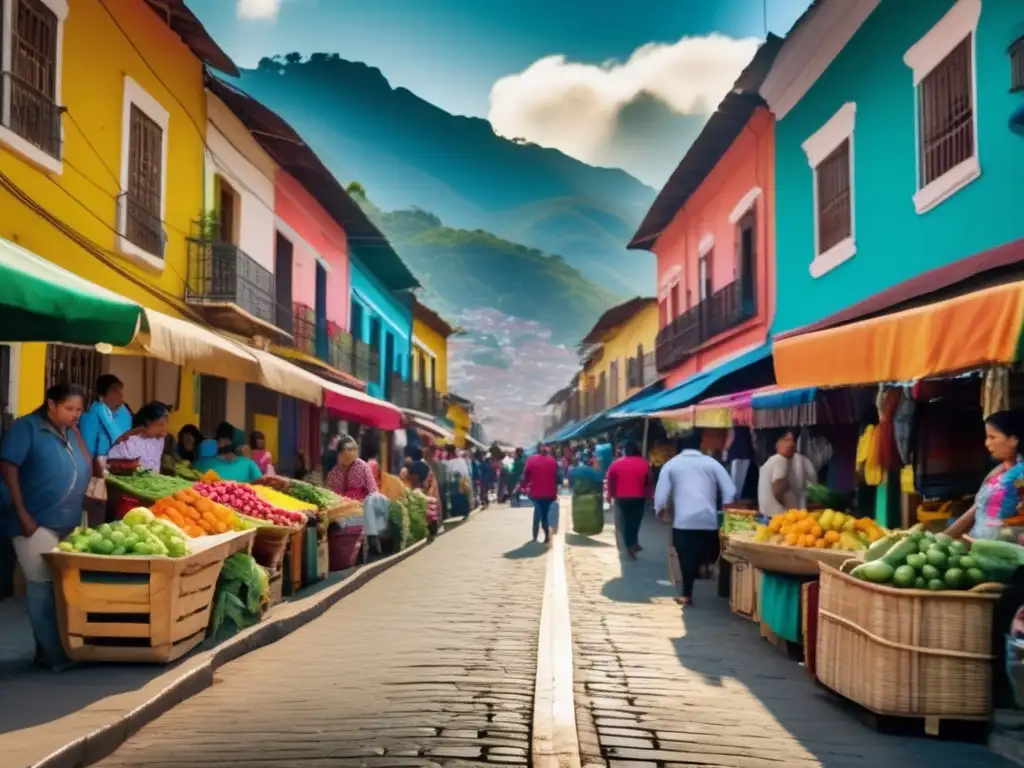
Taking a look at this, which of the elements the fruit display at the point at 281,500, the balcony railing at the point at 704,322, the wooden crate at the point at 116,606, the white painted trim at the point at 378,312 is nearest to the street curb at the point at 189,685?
the wooden crate at the point at 116,606

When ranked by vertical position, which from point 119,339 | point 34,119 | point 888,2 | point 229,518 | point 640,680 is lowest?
point 640,680

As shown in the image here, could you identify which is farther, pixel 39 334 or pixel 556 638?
pixel 556 638

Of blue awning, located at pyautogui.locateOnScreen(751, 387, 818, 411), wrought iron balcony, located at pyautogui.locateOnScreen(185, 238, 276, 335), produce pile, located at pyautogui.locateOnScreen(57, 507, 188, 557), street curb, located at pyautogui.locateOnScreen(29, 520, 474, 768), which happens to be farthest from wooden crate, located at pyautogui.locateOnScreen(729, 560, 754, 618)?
wrought iron balcony, located at pyautogui.locateOnScreen(185, 238, 276, 335)

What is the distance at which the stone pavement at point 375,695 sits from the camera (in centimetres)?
479

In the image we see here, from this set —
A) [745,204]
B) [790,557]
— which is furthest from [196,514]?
[745,204]

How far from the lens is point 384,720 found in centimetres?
538

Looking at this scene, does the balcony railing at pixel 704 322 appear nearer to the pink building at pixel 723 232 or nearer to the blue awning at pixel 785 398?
the pink building at pixel 723 232

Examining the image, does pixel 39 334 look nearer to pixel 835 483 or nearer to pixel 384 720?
pixel 384 720

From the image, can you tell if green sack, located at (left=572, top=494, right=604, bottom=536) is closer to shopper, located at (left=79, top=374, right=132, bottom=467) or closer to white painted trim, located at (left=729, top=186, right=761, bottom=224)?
white painted trim, located at (left=729, top=186, right=761, bottom=224)

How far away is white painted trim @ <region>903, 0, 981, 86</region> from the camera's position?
988 cm

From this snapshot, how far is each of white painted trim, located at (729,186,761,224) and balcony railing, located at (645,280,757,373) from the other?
1363mm

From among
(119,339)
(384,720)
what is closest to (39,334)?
(119,339)

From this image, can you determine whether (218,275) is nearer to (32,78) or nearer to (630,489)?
(32,78)

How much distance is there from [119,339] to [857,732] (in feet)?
15.5
